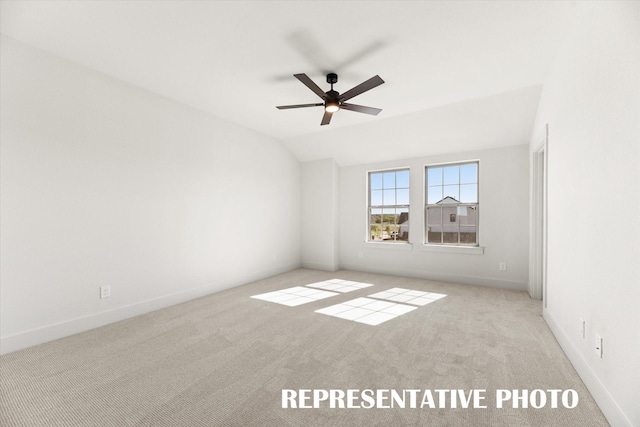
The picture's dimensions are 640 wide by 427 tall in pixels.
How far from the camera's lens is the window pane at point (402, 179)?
5533mm

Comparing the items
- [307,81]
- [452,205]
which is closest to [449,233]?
[452,205]

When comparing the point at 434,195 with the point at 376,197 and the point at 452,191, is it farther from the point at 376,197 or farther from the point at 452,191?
the point at 376,197

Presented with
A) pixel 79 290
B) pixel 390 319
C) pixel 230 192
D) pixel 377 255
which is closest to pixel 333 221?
pixel 377 255

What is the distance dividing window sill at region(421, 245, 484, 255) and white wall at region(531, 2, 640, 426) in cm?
211

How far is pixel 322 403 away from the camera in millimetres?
1805

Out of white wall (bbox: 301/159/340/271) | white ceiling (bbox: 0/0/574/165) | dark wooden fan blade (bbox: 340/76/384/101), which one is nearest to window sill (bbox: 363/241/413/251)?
white wall (bbox: 301/159/340/271)

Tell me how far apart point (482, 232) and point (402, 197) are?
1533 mm

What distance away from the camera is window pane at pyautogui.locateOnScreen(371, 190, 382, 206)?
584 centimetres

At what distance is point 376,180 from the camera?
589 centimetres

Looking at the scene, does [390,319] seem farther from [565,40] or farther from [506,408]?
[565,40]

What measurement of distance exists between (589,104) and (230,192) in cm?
438

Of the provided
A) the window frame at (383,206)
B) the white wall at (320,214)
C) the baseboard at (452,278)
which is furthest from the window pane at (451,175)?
the white wall at (320,214)

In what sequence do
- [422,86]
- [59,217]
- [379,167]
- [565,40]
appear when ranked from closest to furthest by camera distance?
[565,40] < [59,217] < [422,86] < [379,167]

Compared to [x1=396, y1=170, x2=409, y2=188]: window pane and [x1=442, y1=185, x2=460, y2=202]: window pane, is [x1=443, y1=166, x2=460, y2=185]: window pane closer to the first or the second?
[x1=442, y1=185, x2=460, y2=202]: window pane
